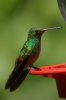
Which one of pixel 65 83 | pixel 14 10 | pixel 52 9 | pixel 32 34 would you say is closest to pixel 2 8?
pixel 14 10

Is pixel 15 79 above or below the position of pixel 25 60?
below

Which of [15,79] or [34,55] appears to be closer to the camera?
[15,79]

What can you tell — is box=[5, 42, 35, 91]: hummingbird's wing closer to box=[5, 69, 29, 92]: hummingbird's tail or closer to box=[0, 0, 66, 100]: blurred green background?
box=[5, 69, 29, 92]: hummingbird's tail

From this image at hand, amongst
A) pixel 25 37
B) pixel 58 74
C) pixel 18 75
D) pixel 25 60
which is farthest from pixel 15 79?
pixel 25 37

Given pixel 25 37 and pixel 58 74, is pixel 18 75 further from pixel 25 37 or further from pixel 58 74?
pixel 25 37

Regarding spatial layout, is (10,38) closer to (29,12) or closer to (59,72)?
(29,12)
